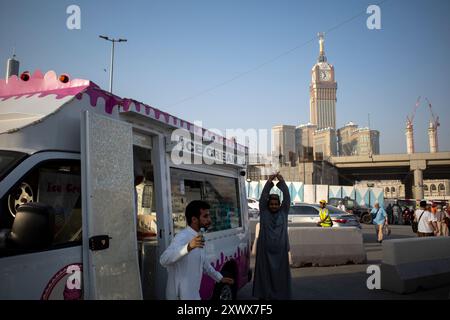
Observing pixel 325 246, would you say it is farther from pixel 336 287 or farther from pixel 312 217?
pixel 312 217

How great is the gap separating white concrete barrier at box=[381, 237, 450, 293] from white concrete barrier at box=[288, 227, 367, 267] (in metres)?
2.61

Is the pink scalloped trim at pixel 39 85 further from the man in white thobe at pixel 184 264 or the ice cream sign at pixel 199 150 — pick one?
the man in white thobe at pixel 184 264

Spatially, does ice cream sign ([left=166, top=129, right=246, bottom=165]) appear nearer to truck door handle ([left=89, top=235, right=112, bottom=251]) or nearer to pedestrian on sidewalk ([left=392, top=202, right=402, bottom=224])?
truck door handle ([left=89, top=235, right=112, bottom=251])

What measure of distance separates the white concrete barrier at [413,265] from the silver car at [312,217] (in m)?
7.56

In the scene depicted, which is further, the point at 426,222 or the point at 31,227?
the point at 426,222

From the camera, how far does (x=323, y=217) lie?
1280 centimetres

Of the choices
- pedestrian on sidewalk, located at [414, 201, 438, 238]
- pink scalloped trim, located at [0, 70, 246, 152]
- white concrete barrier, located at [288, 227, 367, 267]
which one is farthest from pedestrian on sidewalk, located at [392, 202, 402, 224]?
pink scalloped trim, located at [0, 70, 246, 152]

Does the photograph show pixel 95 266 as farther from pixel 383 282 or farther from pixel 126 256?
pixel 383 282

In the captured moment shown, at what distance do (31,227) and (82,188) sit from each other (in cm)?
67

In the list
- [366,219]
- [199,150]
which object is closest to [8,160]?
[199,150]

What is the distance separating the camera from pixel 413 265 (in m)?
7.55

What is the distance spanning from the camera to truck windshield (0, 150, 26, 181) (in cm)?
258

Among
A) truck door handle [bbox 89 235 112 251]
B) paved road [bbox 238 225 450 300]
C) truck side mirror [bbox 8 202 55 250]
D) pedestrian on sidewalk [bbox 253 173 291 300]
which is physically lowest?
paved road [bbox 238 225 450 300]
